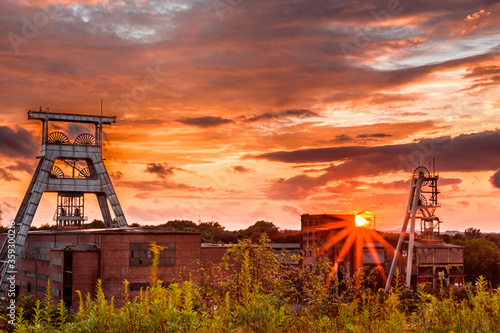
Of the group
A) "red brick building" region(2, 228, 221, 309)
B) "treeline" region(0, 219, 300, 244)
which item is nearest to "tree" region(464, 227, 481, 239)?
"treeline" region(0, 219, 300, 244)

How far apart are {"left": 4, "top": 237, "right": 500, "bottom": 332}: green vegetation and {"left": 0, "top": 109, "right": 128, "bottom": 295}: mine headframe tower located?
50487 mm

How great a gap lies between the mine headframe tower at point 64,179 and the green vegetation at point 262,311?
166ft

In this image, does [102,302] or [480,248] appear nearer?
[102,302]

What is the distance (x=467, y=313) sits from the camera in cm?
870

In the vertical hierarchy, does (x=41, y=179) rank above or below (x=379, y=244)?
above

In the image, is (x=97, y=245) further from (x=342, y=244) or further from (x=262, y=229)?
(x=262, y=229)

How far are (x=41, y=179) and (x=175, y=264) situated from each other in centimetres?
1872

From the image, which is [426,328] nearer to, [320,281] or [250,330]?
[320,281]

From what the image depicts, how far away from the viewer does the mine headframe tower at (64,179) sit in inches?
2233

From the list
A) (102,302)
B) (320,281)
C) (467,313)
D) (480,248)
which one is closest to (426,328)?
(467,313)

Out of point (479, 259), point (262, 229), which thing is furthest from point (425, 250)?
point (262, 229)

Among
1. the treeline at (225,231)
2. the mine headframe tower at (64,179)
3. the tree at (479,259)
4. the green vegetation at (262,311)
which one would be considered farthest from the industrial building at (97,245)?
the treeline at (225,231)

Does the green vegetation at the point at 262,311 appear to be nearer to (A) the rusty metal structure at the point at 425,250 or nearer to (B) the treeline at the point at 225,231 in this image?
(A) the rusty metal structure at the point at 425,250

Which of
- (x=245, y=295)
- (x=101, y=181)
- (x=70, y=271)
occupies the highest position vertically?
(x=101, y=181)
